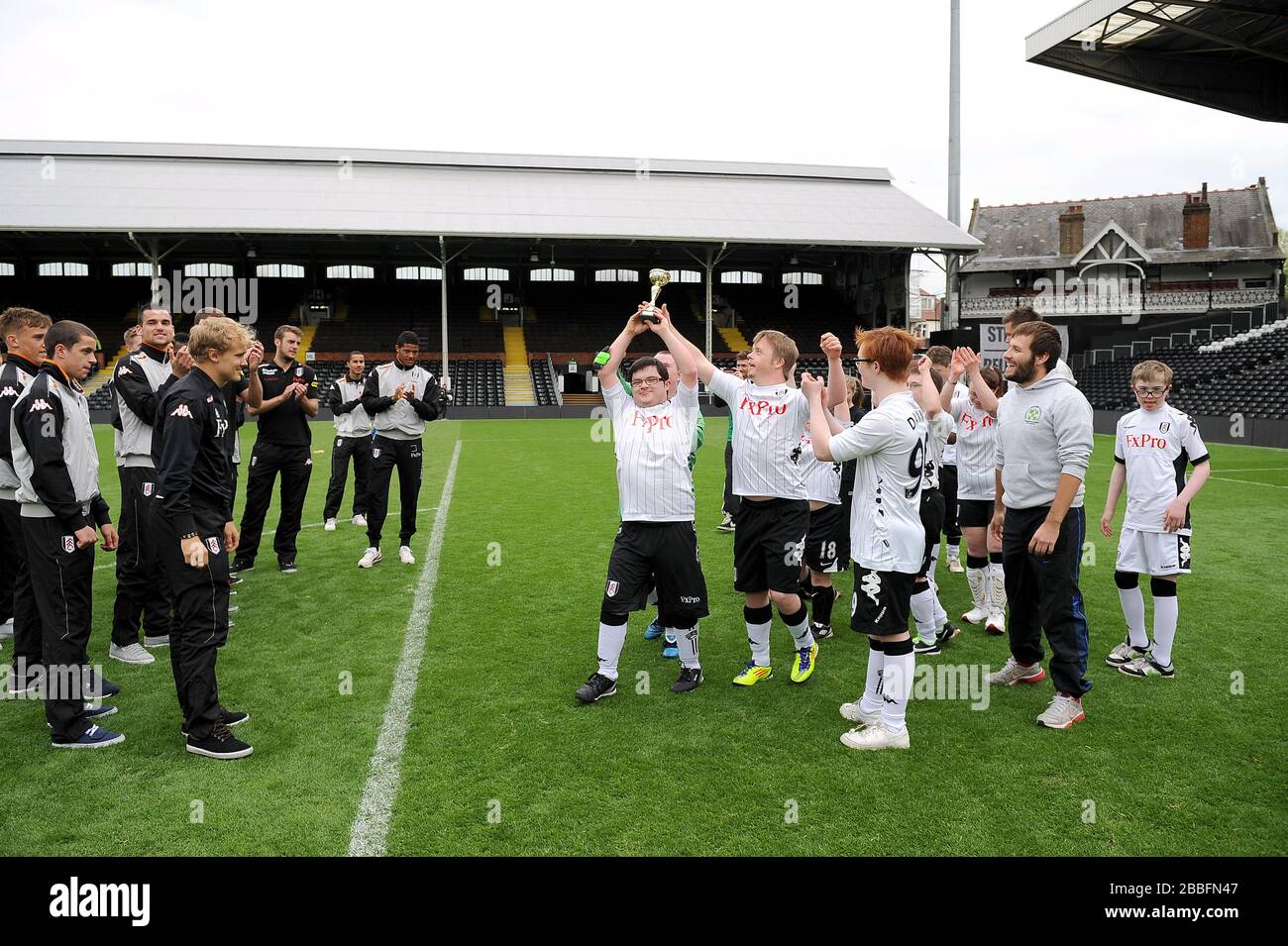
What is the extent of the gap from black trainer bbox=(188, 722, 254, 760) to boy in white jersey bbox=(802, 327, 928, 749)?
3204 mm

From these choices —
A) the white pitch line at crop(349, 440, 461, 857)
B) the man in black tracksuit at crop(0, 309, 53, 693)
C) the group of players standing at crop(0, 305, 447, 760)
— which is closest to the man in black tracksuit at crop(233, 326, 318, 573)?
the white pitch line at crop(349, 440, 461, 857)

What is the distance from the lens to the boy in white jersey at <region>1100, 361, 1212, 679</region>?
568 centimetres

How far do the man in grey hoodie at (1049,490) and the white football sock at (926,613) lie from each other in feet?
3.76

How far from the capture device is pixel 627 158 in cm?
4306

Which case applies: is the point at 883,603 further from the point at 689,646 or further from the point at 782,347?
the point at 782,347

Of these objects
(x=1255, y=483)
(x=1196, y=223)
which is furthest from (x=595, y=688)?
(x=1196, y=223)

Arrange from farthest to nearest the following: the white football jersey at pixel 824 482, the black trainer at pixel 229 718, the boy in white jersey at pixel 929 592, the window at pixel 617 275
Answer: the window at pixel 617 275, the white football jersey at pixel 824 482, the boy in white jersey at pixel 929 592, the black trainer at pixel 229 718

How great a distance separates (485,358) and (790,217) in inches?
622

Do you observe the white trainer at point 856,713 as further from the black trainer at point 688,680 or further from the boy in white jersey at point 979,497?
the boy in white jersey at point 979,497

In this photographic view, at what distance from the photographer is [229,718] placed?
470cm

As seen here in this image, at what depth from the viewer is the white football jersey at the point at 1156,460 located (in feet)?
19.2

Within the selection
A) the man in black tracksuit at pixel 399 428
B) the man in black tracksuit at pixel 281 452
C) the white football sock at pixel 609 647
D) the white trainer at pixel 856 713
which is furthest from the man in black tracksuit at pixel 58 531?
the white trainer at pixel 856 713

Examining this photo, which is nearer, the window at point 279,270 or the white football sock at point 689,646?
the white football sock at point 689,646
